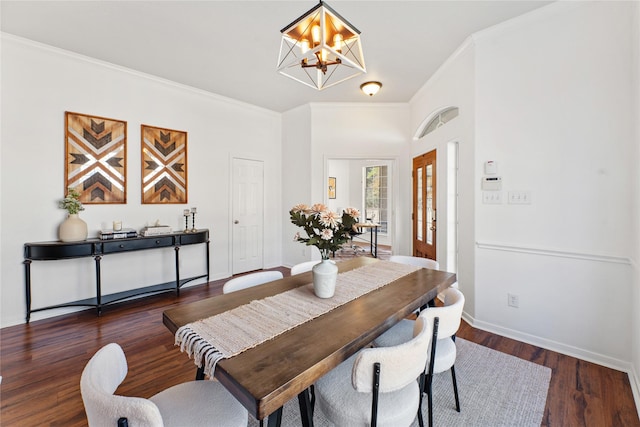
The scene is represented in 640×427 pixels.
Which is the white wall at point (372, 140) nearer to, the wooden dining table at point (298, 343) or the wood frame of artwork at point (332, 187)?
the wooden dining table at point (298, 343)

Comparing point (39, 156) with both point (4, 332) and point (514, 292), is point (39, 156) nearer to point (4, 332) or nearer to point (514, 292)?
point (4, 332)

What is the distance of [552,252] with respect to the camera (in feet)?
7.87

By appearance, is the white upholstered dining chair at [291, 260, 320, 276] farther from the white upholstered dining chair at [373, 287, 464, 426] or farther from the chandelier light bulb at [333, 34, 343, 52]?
the chandelier light bulb at [333, 34, 343, 52]

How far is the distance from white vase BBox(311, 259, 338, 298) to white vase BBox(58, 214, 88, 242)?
2.98 metres

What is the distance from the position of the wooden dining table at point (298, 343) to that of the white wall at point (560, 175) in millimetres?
1311

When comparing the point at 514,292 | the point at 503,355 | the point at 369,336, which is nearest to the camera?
the point at 369,336

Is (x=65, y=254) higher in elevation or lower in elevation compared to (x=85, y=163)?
lower

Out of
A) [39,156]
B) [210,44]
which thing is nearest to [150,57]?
[210,44]

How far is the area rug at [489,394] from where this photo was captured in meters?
1.67

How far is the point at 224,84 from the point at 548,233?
4232 millimetres

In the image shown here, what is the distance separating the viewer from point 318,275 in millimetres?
1582

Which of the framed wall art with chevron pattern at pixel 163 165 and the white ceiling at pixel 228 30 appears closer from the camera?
the white ceiling at pixel 228 30

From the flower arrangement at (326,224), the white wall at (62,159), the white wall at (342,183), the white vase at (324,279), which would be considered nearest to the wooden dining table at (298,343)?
the white vase at (324,279)

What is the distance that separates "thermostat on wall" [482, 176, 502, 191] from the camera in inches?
106
